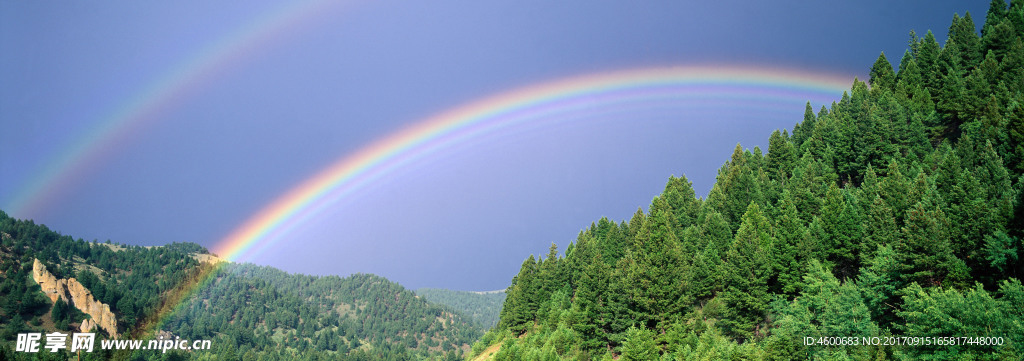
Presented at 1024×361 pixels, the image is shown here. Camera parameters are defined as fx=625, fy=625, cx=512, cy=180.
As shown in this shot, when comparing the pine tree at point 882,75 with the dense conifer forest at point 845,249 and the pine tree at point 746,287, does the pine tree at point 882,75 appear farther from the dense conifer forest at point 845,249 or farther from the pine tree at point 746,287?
the pine tree at point 746,287

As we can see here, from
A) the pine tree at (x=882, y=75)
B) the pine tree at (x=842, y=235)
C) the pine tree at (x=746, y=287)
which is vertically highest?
the pine tree at (x=882, y=75)

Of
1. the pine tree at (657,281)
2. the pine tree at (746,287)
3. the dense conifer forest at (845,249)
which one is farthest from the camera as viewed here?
the pine tree at (657,281)

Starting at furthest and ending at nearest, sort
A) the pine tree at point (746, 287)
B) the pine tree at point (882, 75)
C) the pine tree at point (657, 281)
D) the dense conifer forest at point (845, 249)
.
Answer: the pine tree at point (882, 75) → the pine tree at point (657, 281) → the pine tree at point (746, 287) → the dense conifer forest at point (845, 249)

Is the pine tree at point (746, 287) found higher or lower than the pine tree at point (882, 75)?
lower

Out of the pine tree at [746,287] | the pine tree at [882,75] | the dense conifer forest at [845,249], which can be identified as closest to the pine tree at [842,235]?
the dense conifer forest at [845,249]

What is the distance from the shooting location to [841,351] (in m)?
49.4

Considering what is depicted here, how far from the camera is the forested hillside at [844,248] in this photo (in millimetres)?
48188

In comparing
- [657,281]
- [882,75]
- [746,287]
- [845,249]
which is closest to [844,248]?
[845,249]

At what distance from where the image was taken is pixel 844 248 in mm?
67688

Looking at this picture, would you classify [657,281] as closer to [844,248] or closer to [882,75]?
[844,248]

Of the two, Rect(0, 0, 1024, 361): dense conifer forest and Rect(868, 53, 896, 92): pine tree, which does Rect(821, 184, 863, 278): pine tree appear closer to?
Rect(0, 0, 1024, 361): dense conifer forest

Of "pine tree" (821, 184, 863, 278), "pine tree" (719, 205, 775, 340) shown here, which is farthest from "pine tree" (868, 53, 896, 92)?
"pine tree" (719, 205, 775, 340)

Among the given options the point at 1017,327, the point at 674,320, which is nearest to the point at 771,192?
the point at 674,320

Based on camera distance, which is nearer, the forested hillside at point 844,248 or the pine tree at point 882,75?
the forested hillside at point 844,248
